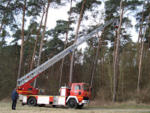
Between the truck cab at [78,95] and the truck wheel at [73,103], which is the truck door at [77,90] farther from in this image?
the truck wheel at [73,103]

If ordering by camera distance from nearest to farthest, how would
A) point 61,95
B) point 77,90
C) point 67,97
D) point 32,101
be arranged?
1. point 77,90
2. point 67,97
3. point 61,95
4. point 32,101

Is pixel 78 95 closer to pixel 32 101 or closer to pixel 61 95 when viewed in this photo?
pixel 61 95

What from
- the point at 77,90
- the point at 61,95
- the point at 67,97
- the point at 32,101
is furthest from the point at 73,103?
the point at 32,101

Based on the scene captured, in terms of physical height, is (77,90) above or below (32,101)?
above

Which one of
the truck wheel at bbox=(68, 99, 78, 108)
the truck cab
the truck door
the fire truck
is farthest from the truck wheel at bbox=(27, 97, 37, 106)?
the truck door

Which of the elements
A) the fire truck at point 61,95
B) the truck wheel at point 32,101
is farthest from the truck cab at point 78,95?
the truck wheel at point 32,101

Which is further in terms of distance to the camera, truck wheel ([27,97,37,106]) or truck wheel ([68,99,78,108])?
truck wheel ([27,97,37,106])

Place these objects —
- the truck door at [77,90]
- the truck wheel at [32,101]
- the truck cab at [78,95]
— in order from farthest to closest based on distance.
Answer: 1. the truck wheel at [32,101]
2. the truck door at [77,90]
3. the truck cab at [78,95]

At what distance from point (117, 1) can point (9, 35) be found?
13.0m

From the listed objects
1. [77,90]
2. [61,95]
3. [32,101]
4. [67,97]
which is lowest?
[32,101]

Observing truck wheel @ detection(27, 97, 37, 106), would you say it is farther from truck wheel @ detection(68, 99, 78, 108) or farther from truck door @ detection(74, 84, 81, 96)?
truck door @ detection(74, 84, 81, 96)

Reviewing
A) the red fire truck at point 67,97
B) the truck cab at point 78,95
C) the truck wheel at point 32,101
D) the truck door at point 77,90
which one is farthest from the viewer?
the truck wheel at point 32,101

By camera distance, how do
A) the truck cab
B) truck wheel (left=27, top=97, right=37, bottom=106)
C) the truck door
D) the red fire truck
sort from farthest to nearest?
1. truck wheel (left=27, top=97, right=37, bottom=106)
2. the truck door
3. the red fire truck
4. the truck cab

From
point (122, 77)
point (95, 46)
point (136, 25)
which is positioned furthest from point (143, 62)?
point (95, 46)
